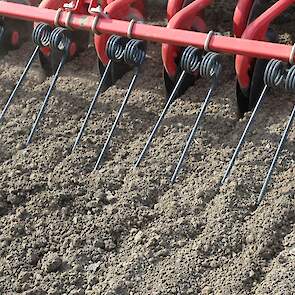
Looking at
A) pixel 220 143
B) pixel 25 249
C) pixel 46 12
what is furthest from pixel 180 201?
pixel 46 12

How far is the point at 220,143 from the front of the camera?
3.09 m

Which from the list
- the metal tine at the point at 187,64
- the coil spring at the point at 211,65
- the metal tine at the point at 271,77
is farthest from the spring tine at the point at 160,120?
the metal tine at the point at 271,77

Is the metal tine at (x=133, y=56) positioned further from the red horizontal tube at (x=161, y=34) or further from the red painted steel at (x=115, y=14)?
the red painted steel at (x=115, y=14)

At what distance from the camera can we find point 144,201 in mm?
2893

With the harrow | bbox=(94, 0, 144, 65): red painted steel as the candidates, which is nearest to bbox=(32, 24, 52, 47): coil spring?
the harrow

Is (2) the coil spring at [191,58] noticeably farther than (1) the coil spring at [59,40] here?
No

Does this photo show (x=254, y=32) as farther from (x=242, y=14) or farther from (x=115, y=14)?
(x=115, y=14)

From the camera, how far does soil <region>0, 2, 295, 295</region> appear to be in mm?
2617

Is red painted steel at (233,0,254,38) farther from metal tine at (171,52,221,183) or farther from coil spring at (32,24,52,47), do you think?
coil spring at (32,24,52,47)

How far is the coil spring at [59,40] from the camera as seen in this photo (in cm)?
335

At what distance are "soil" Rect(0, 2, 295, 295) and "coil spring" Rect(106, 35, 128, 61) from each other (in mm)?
255

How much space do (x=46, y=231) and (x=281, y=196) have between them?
0.87m

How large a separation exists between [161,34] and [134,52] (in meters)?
0.14

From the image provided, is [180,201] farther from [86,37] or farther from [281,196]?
[86,37]
